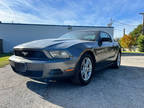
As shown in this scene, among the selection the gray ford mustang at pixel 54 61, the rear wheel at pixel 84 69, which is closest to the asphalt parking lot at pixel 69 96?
the rear wheel at pixel 84 69

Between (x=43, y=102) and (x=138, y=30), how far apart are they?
45223 mm

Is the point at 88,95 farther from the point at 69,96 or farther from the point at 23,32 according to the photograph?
the point at 23,32

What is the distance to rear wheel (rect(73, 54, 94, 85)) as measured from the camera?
207 centimetres

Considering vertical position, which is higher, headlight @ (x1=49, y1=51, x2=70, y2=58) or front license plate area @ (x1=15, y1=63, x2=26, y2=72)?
headlight @ (x1=49, y1=51, x2=70, y2=58)

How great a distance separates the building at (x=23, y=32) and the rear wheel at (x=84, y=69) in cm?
1087

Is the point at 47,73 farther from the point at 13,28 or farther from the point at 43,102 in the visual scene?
the point at 13,28

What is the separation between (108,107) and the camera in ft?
4.81

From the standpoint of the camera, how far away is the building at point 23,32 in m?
12.2

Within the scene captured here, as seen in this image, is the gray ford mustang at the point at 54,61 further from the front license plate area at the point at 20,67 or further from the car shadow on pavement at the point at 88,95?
the car shadow on pavement at the point at 88,95

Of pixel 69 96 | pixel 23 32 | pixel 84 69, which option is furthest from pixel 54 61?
pixel 23 32

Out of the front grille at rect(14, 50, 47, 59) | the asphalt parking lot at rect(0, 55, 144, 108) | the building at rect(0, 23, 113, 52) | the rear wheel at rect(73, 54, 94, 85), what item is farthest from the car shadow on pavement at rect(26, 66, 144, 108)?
the building at rect(0, 23, 113, 52)

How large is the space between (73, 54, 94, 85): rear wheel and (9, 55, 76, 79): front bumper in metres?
0.25

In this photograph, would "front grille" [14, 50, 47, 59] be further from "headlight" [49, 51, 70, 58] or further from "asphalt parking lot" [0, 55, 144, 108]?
"asphalt parking lot" [0, 55, 144, 108]

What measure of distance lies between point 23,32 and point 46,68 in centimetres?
1253
